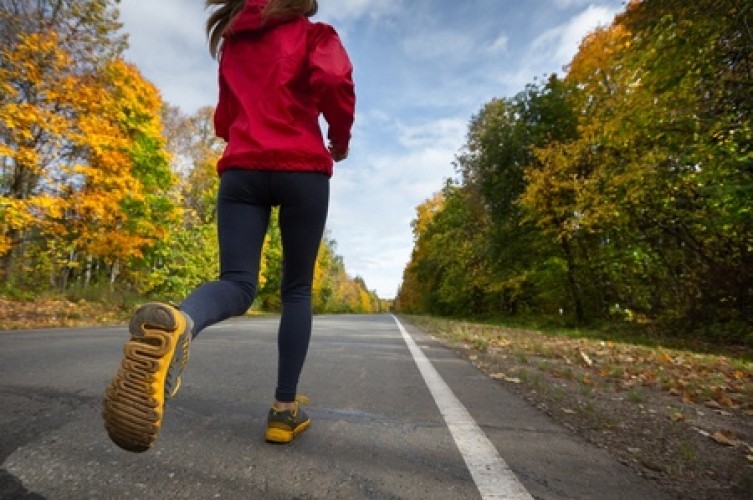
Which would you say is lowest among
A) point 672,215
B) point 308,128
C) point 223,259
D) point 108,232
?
point 223,259

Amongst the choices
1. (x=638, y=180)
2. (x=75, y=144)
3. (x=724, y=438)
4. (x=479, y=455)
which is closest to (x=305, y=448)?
(x=479, y=455)

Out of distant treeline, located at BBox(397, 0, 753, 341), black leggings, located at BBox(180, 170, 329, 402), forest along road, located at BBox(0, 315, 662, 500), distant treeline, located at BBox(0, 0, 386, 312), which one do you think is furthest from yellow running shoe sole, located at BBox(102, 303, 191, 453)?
distant treeline, located at BBox(0, 0, 386, 312)

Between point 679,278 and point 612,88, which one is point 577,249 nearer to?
point 679,278

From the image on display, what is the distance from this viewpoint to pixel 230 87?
7.21ft

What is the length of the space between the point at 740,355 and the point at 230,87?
387 inches

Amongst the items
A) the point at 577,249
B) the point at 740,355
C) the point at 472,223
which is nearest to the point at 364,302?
the point at 472,223

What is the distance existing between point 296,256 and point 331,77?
82 cm

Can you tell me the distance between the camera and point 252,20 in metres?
2.13

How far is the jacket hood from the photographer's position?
6.95 feet

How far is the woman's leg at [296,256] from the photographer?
205 centimetres

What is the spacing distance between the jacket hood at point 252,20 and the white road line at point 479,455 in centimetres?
210

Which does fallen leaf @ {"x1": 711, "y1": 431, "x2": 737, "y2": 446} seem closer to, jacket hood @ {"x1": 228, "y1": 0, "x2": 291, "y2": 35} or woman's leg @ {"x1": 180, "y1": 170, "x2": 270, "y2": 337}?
woman's leg @ {"x1": 180, "y1": 170, "x2": 270, "y2": 337}

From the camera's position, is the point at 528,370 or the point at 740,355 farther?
the point at 740,355

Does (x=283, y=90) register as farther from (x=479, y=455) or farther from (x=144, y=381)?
(x=479, y=455)
